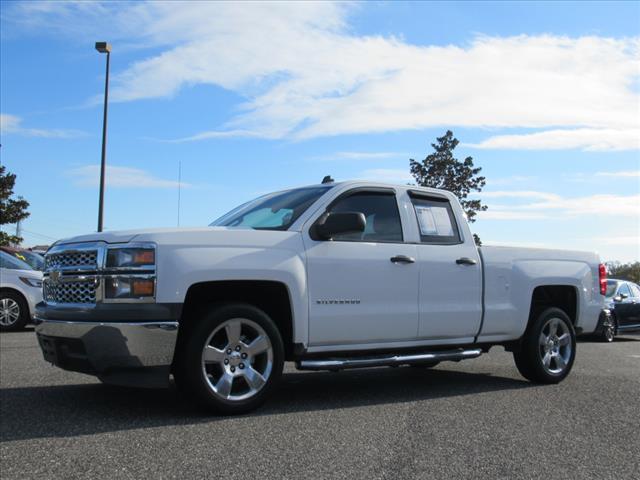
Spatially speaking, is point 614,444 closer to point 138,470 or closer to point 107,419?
point 138,470

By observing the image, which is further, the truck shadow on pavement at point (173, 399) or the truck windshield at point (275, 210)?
the truck windshield at point (275, 210)

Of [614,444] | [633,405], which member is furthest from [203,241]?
[633,405]

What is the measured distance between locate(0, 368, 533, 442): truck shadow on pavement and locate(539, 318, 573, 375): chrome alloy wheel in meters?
0.36

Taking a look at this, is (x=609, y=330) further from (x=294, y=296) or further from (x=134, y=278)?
(x=134, y=278)

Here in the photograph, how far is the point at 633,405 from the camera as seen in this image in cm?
634

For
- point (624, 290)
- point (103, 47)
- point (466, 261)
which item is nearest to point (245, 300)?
point (466, 261)

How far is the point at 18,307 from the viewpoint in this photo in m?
13.2

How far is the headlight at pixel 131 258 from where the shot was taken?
209 inches

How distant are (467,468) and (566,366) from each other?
4.06 meters

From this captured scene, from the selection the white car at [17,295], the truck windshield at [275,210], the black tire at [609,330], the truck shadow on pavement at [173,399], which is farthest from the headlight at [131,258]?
the black tire at [609,330]

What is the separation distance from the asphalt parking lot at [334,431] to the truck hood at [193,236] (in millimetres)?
1329

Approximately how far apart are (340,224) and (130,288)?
1.76 m

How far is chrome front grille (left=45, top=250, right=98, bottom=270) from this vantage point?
5.45 metres

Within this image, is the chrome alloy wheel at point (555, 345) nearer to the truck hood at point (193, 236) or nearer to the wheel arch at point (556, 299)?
the wheel arch at point (556, 299)
